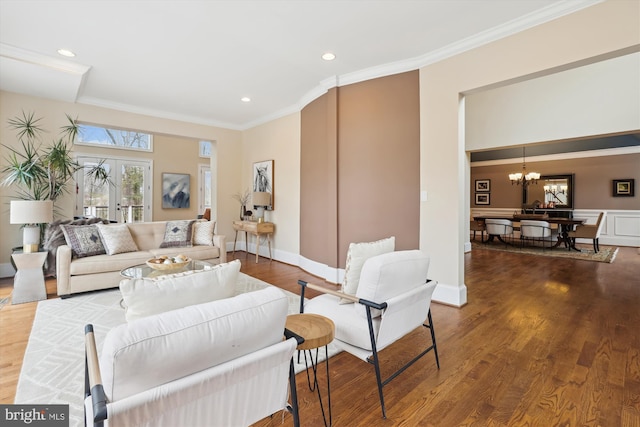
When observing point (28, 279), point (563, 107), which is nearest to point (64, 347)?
point (28, 279)

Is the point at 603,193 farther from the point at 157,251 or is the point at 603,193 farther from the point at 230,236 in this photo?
the point at 157,251

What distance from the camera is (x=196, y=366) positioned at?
37.9 inches

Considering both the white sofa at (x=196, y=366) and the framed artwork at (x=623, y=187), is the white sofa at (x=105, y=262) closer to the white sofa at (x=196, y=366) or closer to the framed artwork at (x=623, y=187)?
the white sofa at (x=196, y=366)

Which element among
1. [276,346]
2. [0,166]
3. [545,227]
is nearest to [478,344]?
[276,346]

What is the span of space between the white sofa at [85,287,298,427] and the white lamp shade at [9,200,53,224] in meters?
3.17

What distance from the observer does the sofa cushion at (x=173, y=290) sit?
122cm

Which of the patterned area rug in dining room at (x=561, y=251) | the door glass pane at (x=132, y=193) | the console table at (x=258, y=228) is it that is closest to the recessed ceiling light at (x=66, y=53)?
the console table at (x=258, y=228)

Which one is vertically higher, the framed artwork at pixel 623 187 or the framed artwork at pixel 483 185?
the framed artwork at pixel 483 185

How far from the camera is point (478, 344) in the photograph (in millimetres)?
2527

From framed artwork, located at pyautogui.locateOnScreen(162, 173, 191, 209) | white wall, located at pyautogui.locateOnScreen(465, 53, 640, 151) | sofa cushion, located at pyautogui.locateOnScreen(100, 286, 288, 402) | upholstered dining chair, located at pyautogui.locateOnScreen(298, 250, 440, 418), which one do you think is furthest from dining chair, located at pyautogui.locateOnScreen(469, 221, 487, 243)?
sofa cushion, located at pyautogui.locateOnScreen(100, 286, 288, 402)

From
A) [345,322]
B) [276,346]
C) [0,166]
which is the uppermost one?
[0,166]

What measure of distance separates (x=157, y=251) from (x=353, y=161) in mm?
3043

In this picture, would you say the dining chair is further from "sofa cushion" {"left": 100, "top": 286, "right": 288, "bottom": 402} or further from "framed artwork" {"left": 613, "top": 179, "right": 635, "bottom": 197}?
"sofa cushion" {"left": 100, "top": 286, "right": 288, "bottom": 402}

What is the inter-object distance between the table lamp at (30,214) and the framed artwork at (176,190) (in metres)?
5.06
